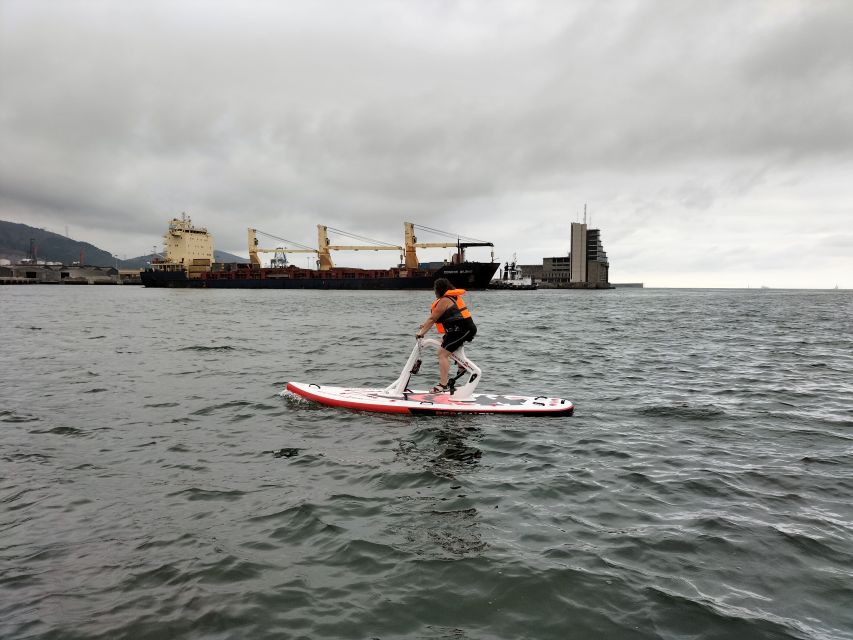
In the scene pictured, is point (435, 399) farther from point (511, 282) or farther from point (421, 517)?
point (511, 282)

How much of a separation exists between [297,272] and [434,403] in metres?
93.5

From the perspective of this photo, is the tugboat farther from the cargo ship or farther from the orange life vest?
the orange life vest

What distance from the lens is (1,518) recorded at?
205 inches

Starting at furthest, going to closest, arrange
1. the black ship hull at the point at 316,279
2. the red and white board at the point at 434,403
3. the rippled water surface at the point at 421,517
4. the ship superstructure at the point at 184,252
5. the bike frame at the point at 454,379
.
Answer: the ship superstructure at the point at 184,252 < the black ship hull at the point at 316,279 < the bike frame at the point at 454,379 < the red and white board at the point at 434,403 < the rippled water surface at the point at 421,517

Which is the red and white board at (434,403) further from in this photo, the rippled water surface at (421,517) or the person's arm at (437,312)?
the person's arm at (437,312)

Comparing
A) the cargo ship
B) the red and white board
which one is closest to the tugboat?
the cargo ship

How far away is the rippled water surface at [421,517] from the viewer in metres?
3.70

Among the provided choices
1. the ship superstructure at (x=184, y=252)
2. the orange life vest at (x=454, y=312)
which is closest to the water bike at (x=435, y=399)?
the orange life vest at (x=454, y=312)

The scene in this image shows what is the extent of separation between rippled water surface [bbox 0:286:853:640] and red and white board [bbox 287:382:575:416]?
362mm

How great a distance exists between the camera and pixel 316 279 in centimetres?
9638

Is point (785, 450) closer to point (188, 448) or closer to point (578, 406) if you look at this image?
point (578, 406)

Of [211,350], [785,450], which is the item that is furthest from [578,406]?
[211,350]

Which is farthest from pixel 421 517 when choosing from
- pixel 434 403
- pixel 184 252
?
pixel 184 252

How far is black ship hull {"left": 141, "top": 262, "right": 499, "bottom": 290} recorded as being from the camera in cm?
9094
